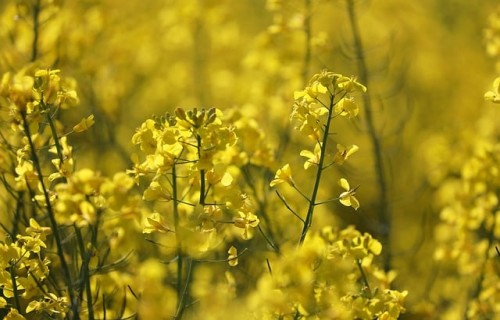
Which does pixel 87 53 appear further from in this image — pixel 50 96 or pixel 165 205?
pixel 50 96

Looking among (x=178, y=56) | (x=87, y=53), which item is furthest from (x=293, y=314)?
(x=178, y=56)

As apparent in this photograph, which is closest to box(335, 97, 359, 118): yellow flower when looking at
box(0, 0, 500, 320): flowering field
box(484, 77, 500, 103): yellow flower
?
box(0, 0, 500, 320): flowering field

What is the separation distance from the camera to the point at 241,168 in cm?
365

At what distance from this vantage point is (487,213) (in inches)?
159

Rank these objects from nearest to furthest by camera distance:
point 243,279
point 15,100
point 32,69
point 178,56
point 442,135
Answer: point 15,100
point 32,69
point 243,279
point 442,135
point 178,56

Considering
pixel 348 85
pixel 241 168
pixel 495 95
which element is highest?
pixel 348 85

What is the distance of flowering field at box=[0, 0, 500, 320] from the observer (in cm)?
263

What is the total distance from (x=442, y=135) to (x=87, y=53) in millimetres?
2974

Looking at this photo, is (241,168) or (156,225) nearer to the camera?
(156,225)

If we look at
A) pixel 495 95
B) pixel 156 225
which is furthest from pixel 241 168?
pixel 495 95

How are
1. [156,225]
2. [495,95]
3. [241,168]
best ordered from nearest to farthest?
[156,225] → [495,95] → [241,168]

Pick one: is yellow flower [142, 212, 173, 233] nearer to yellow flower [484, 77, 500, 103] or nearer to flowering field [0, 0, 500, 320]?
flowering field [0, 0, 500, 320]

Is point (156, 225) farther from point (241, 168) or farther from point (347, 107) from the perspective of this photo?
point (241, 168)

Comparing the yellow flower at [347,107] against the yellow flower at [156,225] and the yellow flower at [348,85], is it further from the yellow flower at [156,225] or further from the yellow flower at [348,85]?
the yellow flower at [156,225]
